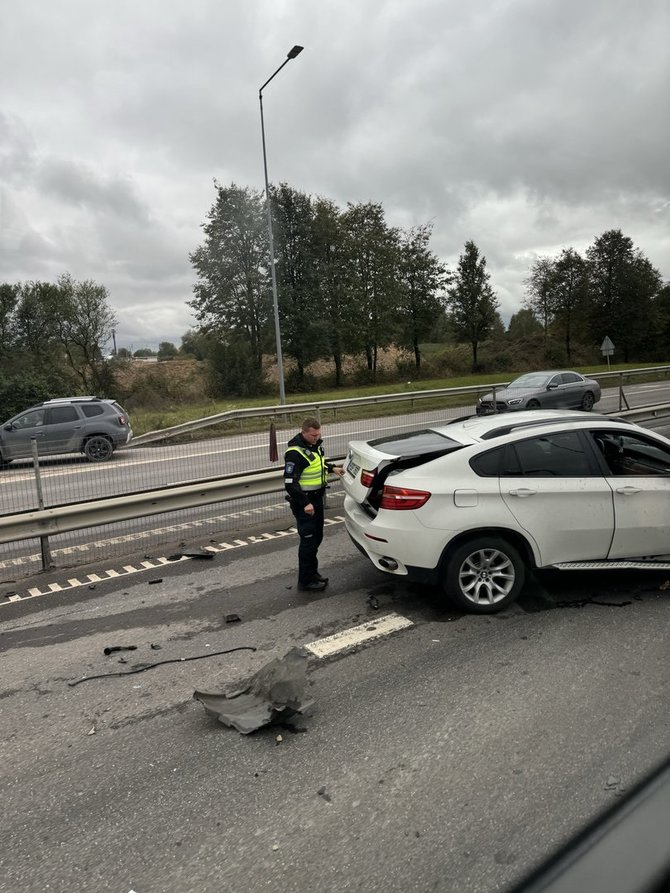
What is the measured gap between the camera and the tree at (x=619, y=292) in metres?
52.9

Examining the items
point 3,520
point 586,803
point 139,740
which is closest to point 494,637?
point 586,803

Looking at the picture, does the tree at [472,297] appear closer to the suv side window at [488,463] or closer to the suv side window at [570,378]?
the suv side window at [570,378]

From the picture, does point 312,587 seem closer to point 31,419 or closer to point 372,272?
point 31,419

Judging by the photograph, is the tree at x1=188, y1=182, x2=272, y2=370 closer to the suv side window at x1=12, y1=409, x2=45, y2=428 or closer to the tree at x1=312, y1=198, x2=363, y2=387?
the tree at x1=312, y1=198, x2=363, y2=387

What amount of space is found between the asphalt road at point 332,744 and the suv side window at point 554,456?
1057 millimetres

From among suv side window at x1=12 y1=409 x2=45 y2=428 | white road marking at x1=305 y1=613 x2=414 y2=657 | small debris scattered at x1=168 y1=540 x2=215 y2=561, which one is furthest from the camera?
suv side window at x1=12 y1=409 x2=45 y2=428

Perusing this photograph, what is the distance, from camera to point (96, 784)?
9.75ft

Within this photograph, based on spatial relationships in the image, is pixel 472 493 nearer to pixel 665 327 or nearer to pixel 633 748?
pixel 633 748

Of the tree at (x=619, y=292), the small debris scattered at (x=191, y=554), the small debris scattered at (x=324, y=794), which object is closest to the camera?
the small debris scattered at (x=324, y=794)

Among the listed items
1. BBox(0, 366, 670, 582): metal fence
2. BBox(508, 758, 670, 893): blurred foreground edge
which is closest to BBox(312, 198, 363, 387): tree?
BBox(0, 366, 670, 582): metal fence

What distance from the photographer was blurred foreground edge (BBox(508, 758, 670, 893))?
932mm

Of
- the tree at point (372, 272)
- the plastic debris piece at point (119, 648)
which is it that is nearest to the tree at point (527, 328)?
the tree at point (372, 272)

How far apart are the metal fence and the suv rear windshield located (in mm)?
2674

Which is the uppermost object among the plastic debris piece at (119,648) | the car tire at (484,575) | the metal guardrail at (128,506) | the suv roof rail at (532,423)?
the suv roof rail at (532,423)
